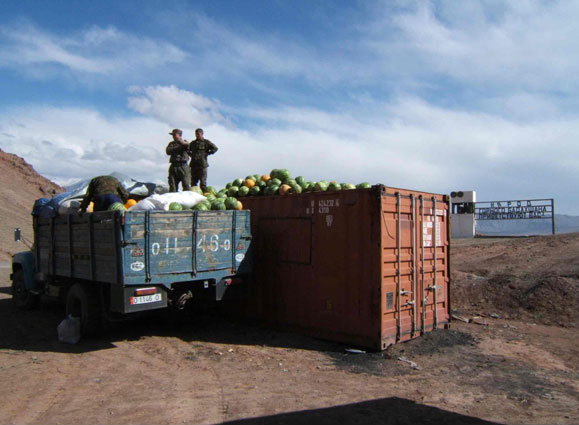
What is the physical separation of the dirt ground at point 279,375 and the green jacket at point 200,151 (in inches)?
144

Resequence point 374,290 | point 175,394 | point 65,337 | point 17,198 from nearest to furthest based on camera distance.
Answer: point 175,394 < point 374,290 < point 65,337 < point 17,198

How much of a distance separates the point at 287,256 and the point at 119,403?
157 inches

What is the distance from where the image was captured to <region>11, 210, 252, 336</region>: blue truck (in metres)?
6.99

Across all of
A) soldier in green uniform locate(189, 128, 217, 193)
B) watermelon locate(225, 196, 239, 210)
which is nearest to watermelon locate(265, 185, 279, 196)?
watermelon locate(225, 196, 239, 210)

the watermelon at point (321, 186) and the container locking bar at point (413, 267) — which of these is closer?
the container locking bar at point (413, 267)

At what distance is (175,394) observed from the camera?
5.54 m

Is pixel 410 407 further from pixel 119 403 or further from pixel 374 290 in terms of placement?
pixel 119 403

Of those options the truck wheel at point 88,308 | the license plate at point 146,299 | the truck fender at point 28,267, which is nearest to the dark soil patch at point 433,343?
the license plate at point 146,299

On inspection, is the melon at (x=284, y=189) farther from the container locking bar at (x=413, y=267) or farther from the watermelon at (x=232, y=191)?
the container locking bar at (x=413, y=267)

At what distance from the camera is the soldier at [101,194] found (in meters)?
8.41

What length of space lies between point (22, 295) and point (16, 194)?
26.3 meters

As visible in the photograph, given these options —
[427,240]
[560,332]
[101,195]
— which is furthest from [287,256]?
[560,332]

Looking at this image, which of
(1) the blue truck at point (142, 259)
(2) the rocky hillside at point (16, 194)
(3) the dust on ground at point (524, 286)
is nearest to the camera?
(1) the blue truck at point (142, 259)

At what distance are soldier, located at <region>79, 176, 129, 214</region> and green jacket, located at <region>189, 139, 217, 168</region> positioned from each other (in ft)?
9.81
